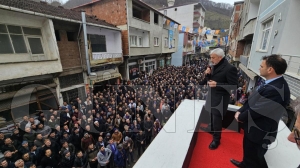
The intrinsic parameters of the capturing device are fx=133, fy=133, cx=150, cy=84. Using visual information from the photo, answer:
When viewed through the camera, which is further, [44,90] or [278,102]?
[44,90]

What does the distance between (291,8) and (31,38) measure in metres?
11.4

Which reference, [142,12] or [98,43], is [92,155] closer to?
[98,43]

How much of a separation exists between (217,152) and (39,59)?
924 cm

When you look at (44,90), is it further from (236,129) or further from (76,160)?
(236,129)

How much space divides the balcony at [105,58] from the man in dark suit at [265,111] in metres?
9.64

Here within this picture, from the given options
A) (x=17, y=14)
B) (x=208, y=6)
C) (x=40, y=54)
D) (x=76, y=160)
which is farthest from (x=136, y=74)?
(x=208, y=6)

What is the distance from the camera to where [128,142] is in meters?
5.20

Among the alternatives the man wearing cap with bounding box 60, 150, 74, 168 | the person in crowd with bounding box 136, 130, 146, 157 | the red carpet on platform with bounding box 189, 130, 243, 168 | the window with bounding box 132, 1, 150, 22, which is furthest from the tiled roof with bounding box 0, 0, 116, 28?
the red carpet on platform with bounding box 189, 130, 243, 168

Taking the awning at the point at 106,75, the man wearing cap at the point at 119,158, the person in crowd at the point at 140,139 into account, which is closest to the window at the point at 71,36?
the awning at the point at 106,75

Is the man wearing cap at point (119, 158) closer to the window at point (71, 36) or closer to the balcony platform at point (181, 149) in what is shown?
the balcony platform at point (181, 149)

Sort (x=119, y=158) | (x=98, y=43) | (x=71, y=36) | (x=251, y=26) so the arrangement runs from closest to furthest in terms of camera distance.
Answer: (x=119, y=158), (x=71, y=36), (x=251, y=26), (x=98, y=43)

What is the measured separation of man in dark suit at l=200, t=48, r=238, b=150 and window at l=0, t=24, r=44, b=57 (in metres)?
8.72

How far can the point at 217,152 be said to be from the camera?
85.4 inches

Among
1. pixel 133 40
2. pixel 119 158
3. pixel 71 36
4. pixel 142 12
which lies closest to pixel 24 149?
pixel 119 158
